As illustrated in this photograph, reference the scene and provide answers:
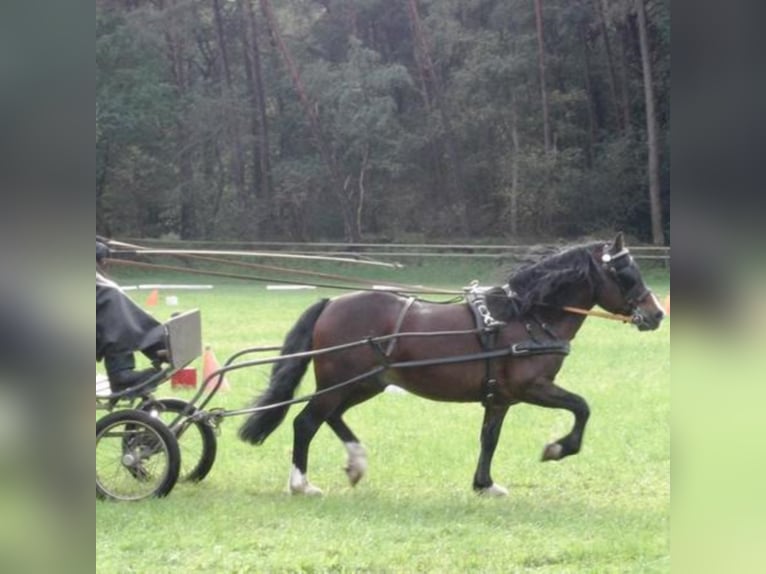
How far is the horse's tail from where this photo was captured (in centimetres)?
602

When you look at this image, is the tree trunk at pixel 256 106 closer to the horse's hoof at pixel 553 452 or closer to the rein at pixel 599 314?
the rein at pixel 599 314

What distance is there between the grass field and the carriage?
31 cm

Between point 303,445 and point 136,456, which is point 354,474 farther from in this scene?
point 136,456

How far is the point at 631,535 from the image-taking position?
16.0 ft

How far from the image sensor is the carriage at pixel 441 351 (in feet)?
19.0

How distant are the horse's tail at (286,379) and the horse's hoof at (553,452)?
1401 millimetres

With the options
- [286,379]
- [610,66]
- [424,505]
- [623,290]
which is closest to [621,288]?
[623,290]

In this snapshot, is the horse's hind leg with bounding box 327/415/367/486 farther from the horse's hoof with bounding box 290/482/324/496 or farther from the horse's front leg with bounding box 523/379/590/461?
the horse's front leg with bounding box 523/379/590/461

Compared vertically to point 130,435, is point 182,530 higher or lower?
lower

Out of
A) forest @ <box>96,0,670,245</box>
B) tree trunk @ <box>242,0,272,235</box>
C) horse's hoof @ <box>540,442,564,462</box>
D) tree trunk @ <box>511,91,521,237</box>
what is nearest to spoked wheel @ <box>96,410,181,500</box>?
horse's hoof @ <box>540,442,564,462</box>
